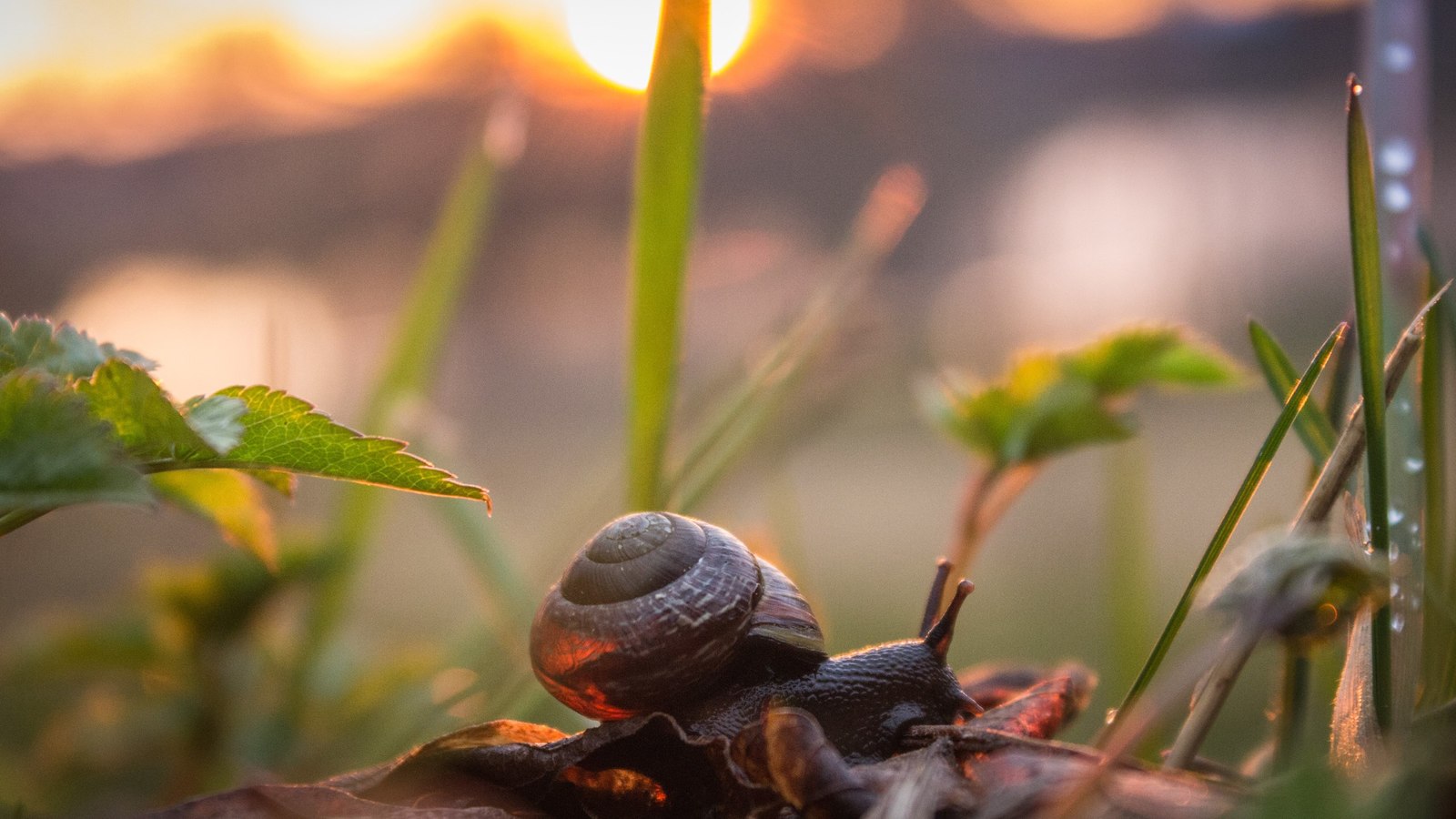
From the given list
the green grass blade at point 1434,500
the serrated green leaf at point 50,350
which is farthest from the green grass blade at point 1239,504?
the serrated green leaf at point 50,350

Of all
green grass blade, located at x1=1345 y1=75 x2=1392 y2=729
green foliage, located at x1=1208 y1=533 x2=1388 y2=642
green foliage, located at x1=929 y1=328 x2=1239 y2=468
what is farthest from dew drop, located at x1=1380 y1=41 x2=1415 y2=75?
green foliage, located at x1=1208 y1=533 x2=1388 y2=642

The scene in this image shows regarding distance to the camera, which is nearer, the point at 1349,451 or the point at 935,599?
the point at 1349,451

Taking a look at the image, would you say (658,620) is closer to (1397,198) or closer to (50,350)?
(50,350)

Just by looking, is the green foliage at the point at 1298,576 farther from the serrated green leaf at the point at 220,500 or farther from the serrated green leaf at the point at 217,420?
the serrated green leaf at the point at 220,500

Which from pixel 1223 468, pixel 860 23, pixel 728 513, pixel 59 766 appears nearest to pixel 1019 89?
pixel 860 23

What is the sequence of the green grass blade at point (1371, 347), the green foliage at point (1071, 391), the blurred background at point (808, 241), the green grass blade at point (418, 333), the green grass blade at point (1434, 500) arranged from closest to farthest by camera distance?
the green grass blade at point (1371, 347), the green grass blade at point (1434, 500), the green foliage at point (1071, 391), the green grass blade at point (418, 333), the blurred background at point (808, 241)

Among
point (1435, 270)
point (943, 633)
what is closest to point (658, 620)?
point (943, 633)
